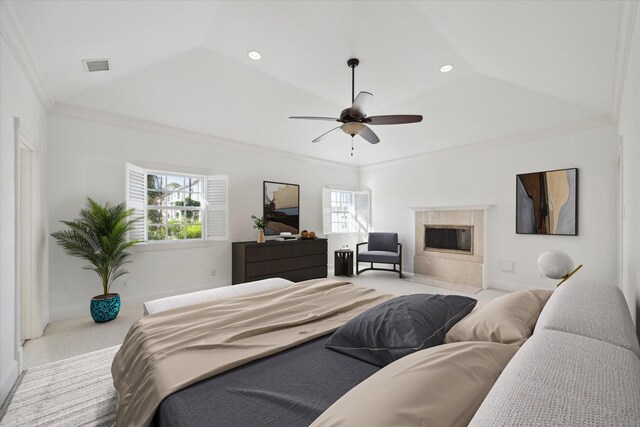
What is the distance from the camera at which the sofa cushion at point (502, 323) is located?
1234 mm

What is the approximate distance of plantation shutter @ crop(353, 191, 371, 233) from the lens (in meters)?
7.20

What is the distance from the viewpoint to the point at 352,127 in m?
2.95

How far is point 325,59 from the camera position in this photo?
342 cm

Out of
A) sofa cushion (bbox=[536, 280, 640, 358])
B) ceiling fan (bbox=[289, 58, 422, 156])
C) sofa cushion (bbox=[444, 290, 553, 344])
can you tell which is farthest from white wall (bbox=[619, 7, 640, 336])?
ceiling fan (bbox=[289, 58, 422, 156])

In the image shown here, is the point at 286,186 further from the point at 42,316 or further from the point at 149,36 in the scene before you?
the point at 42,316

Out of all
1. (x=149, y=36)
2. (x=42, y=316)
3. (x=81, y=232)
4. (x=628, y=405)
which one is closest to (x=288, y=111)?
(x=149, y=36)

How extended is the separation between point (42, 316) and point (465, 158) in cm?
685

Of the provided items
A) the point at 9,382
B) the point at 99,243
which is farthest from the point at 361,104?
the point at 9,382

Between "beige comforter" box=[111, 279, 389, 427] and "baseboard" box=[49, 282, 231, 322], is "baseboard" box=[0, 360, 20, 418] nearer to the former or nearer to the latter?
"beige comforter" box=[111, 279, 389, 427]

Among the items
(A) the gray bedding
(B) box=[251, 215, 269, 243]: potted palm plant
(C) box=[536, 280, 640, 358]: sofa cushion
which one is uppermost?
(B) box=[251, 215, 269, 243]: potted palm plant

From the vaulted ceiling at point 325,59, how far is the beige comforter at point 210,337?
257cm

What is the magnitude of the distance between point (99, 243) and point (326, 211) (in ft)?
13.9

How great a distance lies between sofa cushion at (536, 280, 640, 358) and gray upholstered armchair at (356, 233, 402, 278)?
172 inches

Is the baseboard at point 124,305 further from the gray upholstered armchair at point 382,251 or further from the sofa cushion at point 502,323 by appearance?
the sofa cushion at point 502,323
